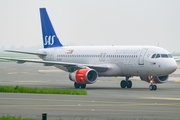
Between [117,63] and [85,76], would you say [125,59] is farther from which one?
[85,76]

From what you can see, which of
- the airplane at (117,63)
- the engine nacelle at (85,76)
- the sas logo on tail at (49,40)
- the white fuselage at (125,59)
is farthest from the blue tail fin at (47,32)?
the engine nacelle at (85,76)

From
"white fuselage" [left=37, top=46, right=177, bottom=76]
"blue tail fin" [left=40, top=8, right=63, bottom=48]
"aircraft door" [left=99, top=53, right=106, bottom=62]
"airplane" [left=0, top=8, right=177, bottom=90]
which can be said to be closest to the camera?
"white fuselage" [left=37, top=46, right=177, bottom=76]

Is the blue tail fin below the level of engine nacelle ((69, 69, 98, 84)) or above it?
above

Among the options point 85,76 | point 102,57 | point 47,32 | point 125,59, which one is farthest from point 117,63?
point 47,32

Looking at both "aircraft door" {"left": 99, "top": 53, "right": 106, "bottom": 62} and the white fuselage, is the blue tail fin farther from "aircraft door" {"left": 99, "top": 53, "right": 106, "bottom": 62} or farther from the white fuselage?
"aircraft door" {"left": 99, "top": 53, "right": 106, "bottom": 62}

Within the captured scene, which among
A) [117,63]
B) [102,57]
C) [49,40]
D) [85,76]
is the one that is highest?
[49,40]

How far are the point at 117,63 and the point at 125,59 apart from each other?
40.4 inches

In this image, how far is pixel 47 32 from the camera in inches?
1686

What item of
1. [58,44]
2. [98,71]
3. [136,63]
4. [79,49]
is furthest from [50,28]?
[136,63]

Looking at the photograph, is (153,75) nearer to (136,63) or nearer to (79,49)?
(136,63)

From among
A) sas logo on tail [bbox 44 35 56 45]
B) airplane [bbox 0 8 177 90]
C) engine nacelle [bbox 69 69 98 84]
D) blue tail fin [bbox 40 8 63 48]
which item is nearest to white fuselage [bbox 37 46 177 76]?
airplane [bbox 0 8 177 90]

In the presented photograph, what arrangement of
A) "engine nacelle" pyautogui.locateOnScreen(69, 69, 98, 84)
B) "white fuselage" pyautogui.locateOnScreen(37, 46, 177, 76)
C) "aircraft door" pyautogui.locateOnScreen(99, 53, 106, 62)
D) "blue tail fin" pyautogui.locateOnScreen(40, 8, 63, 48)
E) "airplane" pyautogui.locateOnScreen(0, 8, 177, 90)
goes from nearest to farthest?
1. "white fuselage" pyautogui.locateOnScreen(37, 46, 177, 76)
2. "airplane" pyautogui.locateOnScreen(0, 8, 177, 90)
3. "engine nacelle" pyautogui.locateOnScreen(69, 69, 98, 84)
4. "aircraft door" pyautogui.locateOnScreen(99, 53, 106, 62)
5. "blue tail fin" pyautogui.locateOnScreen(40, 8, 63, 48)

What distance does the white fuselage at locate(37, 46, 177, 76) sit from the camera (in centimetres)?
3077

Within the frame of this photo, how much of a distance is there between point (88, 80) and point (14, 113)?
16.8 m
